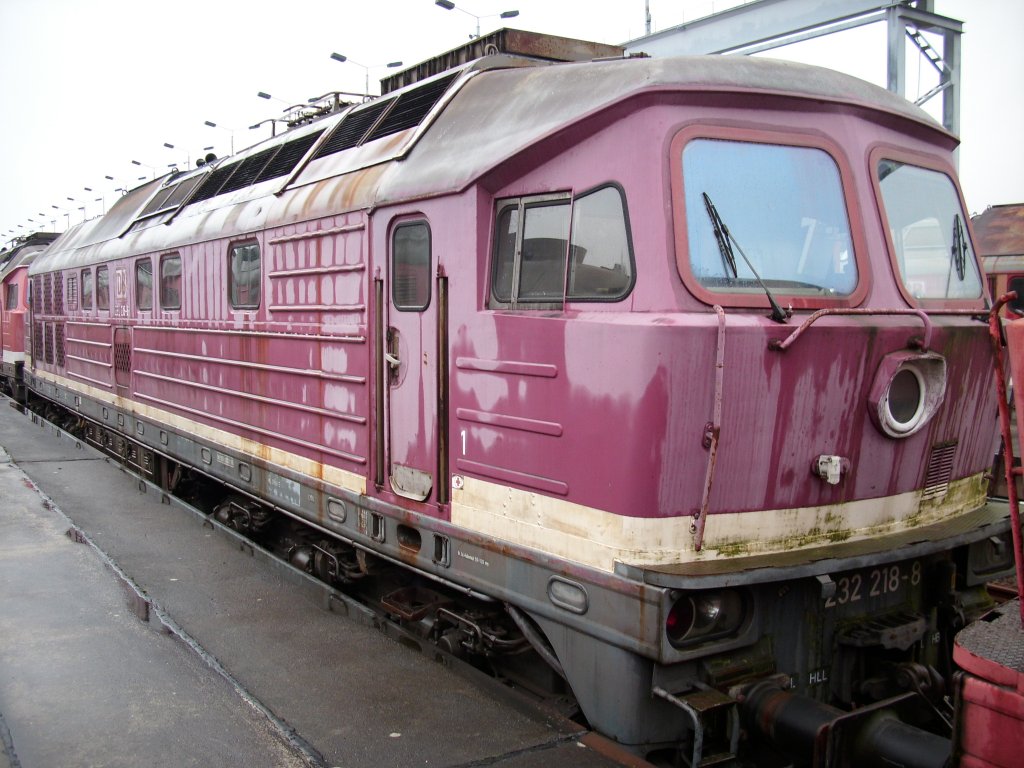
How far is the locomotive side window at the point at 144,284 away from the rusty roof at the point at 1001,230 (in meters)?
10.1

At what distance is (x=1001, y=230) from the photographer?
12.9 meters

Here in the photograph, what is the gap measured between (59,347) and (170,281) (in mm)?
6711

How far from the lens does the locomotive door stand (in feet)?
16.1

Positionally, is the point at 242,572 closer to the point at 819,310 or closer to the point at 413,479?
the point at 413,479

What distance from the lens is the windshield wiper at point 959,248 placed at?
15.8 feet

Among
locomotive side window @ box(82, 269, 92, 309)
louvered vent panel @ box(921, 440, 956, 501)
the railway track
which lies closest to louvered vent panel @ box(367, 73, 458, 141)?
the railway track

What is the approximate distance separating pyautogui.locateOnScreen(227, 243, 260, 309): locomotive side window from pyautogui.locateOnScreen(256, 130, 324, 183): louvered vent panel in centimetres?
66

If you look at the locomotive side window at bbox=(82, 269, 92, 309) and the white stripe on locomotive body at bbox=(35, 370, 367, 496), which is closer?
the white stripe on locomotive body at bbox=(35, 370, 367, 496)

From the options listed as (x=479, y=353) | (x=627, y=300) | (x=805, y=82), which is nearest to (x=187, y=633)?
(x=479, y=353)

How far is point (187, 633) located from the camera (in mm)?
5441

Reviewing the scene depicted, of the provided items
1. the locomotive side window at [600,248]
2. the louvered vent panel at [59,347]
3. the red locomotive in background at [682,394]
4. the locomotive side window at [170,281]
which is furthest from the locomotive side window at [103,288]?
the locomotive side window at [600,248]

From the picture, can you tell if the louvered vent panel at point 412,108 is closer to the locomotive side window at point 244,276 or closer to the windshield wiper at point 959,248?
the locomotive side window at point 244,276

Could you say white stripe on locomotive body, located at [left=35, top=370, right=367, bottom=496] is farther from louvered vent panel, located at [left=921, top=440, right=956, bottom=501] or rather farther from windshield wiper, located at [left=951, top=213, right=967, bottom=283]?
windshield wiper, located at [left=951, top=213, right=967, bottom=283]

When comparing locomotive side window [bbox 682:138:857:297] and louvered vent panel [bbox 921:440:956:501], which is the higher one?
locomotive side window [bbox 682:138:857:297]
